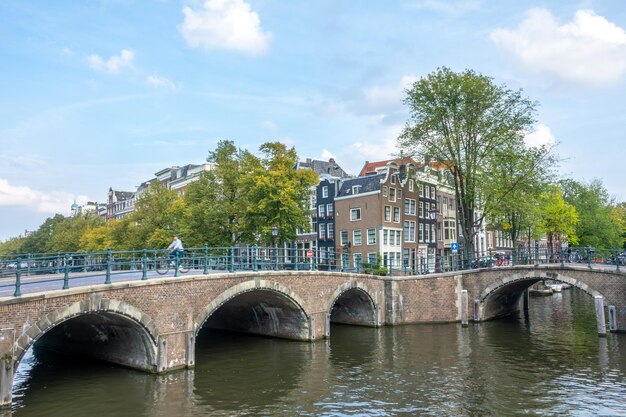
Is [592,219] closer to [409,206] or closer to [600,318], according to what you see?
[409,206]

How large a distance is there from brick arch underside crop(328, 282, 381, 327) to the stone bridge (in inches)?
2.5

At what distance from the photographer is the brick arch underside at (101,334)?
13.4m

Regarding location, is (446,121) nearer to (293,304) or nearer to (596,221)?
(293,304)

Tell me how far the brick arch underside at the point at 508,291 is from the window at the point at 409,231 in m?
14.7

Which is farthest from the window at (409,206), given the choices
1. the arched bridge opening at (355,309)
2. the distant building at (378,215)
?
the arched bridge opening at (355,309)

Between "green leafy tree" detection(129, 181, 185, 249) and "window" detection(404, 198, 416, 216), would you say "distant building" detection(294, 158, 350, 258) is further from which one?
"green leafy tree" detection(129, 181, 185, 249)

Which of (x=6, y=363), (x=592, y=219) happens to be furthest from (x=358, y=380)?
(x=592, y=219)

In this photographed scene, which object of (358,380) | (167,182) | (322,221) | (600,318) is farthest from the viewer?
(167,182)

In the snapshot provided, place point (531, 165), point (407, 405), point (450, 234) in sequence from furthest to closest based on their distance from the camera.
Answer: point (450, 234), point (531, 165), point (407, 405)

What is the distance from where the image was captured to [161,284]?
16.6 metres

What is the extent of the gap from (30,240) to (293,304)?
267 ft

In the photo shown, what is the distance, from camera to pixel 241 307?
25.4 meters

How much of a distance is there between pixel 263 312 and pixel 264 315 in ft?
0.73

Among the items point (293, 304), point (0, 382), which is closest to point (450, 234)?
point (293, 304)
